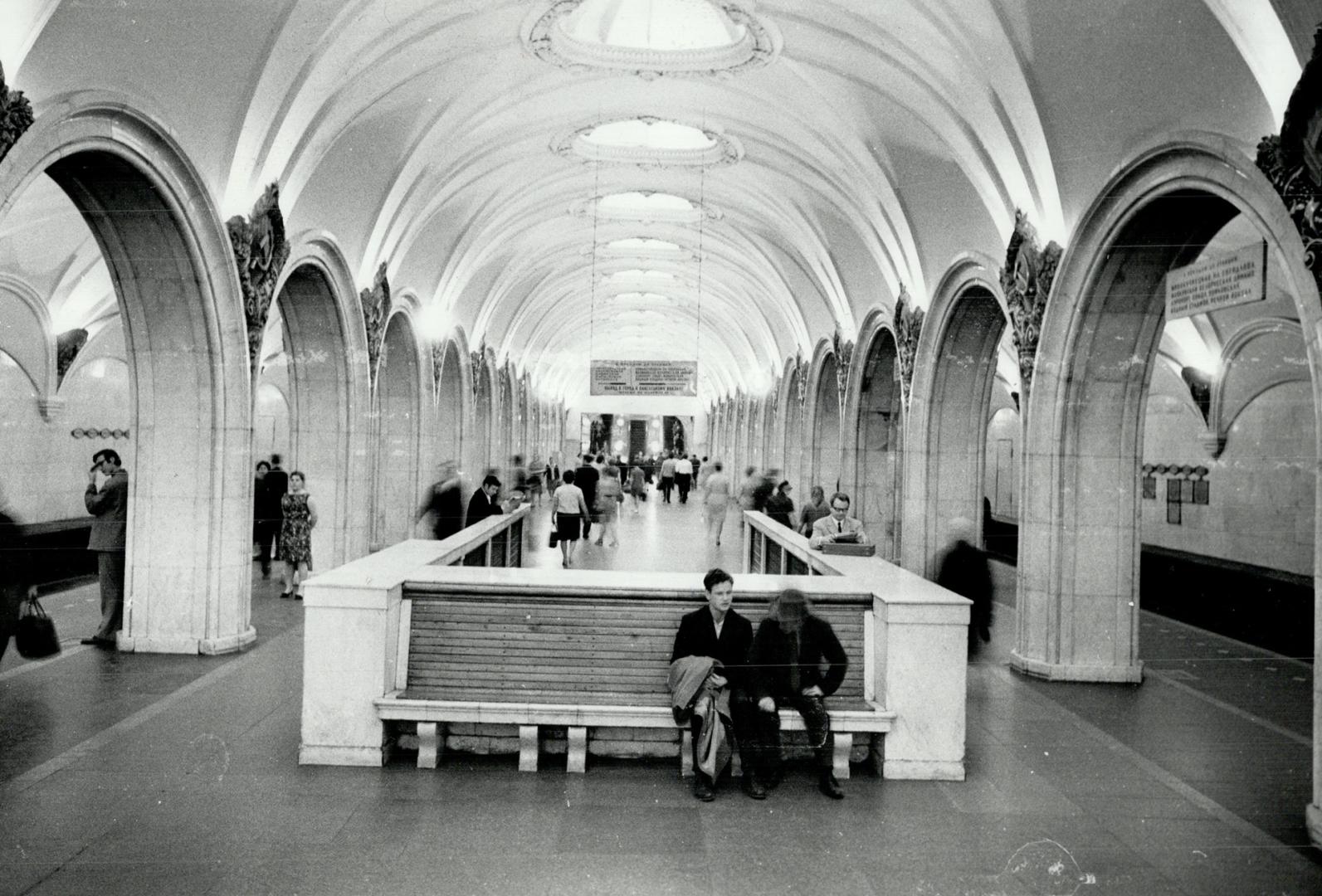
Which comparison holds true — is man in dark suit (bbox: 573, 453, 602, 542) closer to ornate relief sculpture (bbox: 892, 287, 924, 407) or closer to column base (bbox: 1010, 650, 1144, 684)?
ornate relief sculpture (bbox: 892, 287, 924, 407)

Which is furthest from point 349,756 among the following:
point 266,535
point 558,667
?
point 266,535

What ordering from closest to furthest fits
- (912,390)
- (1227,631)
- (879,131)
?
1. (1227,631)
2. (879,131)
3. (912,390)

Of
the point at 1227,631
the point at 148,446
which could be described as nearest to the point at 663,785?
the point at 148,446

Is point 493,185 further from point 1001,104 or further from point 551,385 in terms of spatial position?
point 551,385

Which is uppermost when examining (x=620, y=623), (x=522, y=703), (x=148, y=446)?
(x=148, y=446)

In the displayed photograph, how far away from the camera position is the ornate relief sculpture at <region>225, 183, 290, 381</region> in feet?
25.8

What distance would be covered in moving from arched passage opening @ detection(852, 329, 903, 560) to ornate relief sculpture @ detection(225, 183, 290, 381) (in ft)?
29.2

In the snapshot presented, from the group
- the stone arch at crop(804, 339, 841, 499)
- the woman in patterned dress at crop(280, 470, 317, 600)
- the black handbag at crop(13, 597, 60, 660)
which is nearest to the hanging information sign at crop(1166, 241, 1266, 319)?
the black handbag at crop(13, 597, 60, 660)

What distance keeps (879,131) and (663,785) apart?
794 cm

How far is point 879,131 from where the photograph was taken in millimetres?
10500

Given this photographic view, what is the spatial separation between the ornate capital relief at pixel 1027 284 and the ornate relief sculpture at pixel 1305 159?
3.01m

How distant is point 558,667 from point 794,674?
1245 mm

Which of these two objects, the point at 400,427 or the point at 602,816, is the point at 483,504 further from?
the point at 602,816

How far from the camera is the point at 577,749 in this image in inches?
195
